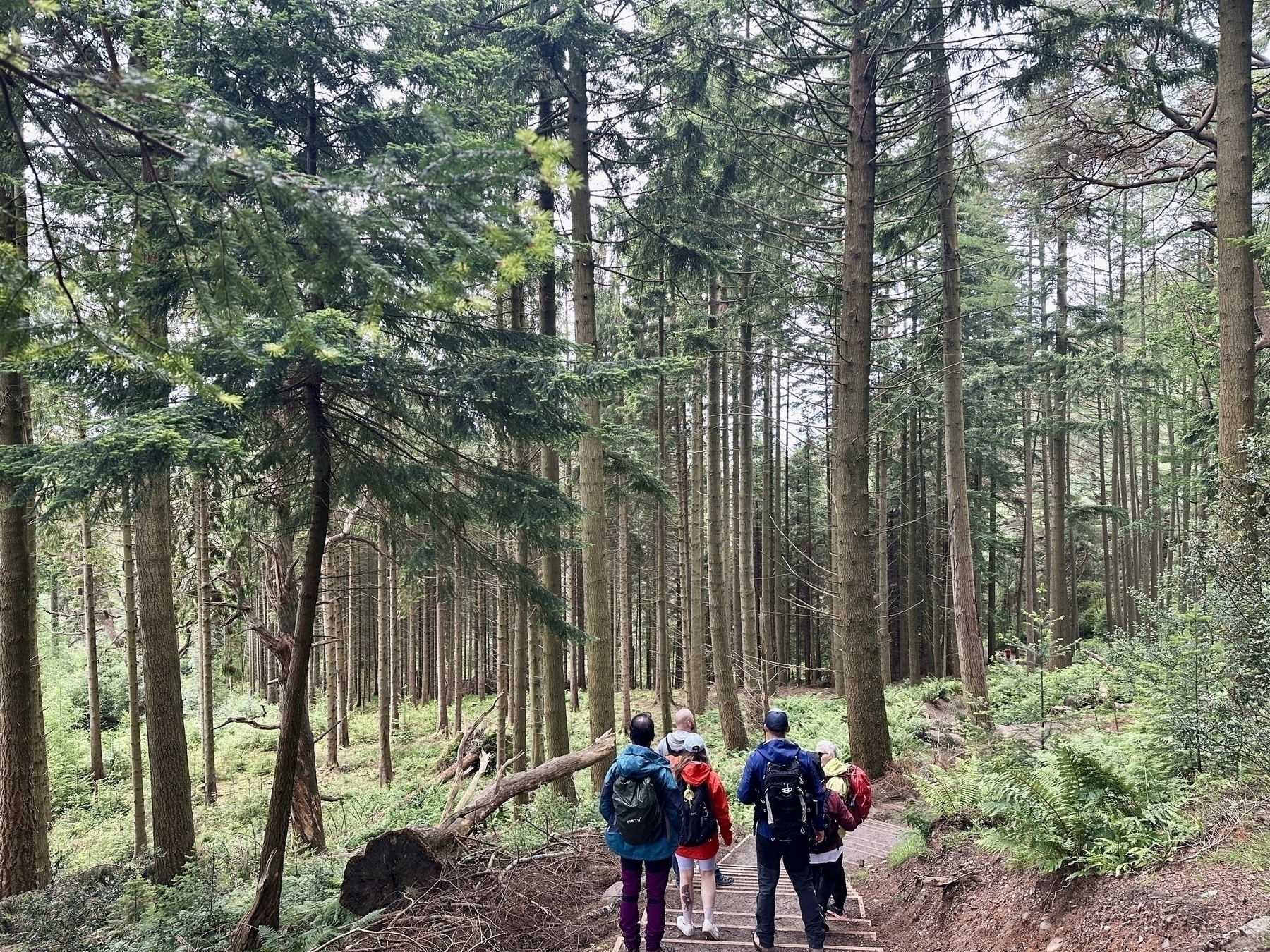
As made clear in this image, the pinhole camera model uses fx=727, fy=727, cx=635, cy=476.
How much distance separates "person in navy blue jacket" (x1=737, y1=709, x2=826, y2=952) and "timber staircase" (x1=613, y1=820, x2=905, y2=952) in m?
0.23

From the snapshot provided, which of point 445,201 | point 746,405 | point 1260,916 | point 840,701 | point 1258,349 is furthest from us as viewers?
point 840,701

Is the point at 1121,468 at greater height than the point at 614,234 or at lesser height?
lesser

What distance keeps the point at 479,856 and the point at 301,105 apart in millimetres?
7097

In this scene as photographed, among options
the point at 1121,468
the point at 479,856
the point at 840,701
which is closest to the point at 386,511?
the point at 479,856

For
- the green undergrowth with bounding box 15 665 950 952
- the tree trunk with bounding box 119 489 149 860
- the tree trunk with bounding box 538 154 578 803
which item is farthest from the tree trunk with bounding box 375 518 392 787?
the tree trunk with bounding box 538 154 578 803

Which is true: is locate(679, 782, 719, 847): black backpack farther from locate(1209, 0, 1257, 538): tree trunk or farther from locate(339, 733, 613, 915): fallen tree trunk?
locate(1209, 0, 1257, 538): tree trunk

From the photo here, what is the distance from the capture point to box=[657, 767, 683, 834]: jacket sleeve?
5180 mm

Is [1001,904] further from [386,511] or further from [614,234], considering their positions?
[614,234]

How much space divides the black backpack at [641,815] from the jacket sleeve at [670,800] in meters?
0.04

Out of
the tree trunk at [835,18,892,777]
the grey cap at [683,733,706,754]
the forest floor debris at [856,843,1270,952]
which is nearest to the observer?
the forest floor debris at [856,843,1270,952]

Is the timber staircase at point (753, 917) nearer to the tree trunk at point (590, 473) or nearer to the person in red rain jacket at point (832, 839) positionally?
the person in red rain jacket at point (832, 839)

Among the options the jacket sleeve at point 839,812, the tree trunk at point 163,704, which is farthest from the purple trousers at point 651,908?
the tree trunk at point 163,704

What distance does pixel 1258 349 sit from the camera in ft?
26.7

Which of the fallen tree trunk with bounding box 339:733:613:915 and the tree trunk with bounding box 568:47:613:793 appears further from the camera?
the tree trunk with bounding box 568:47:613:793
